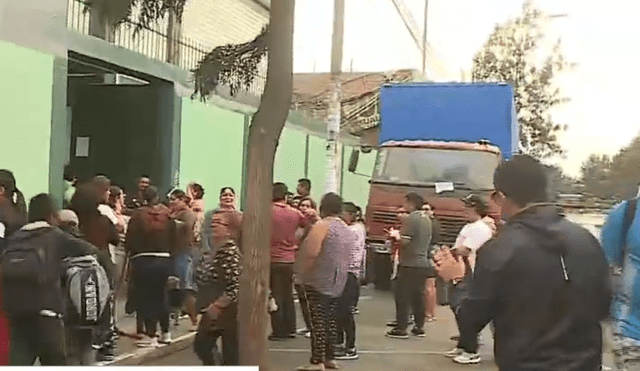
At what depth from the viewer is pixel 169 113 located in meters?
10.0

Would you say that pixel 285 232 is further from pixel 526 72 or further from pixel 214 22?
pixel 526 72

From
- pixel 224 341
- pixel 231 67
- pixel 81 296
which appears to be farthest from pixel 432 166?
pixel 81 296

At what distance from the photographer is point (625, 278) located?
3.37 meters

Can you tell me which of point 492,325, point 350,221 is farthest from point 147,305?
point 492,325

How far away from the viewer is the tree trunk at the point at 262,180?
16.8 ft

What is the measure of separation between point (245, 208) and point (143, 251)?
225 centimetres

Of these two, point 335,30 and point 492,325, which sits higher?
point 335,30

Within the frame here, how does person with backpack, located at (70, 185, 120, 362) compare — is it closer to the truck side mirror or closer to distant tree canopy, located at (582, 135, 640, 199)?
distant tree canopy, located at (582, 135, 640, 199)

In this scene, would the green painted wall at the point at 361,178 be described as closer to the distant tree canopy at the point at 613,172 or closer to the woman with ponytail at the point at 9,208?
the distant tree canopy at the point at 613,172

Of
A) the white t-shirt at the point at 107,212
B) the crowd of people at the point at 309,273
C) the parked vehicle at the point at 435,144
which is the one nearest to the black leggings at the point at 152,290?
the crowd of people at the point at 309,273

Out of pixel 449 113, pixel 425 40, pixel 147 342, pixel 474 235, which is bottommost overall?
pixel 147 342

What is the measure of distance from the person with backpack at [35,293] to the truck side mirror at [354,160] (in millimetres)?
7580

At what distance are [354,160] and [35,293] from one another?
309 inches

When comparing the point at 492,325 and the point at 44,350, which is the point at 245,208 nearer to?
the point at 44,350
